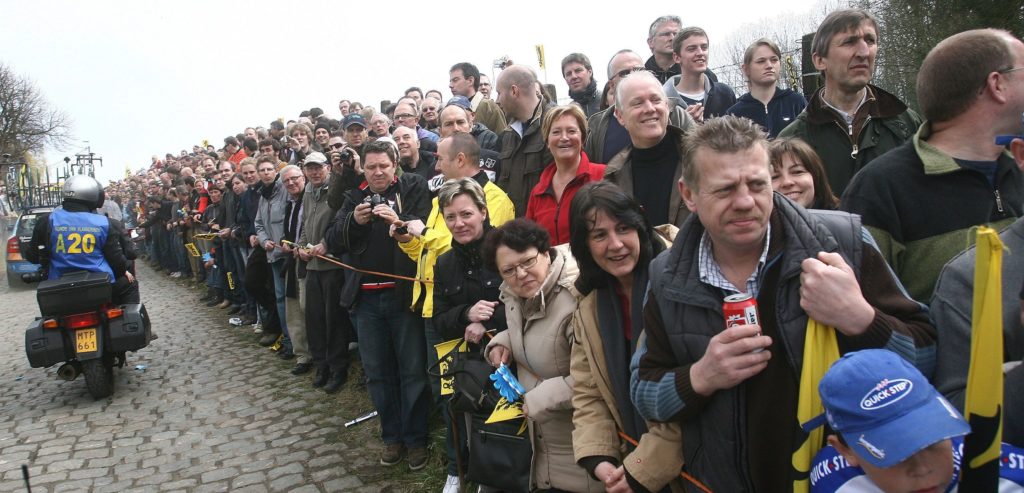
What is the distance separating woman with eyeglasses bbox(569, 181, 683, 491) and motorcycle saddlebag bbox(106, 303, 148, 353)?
616cm

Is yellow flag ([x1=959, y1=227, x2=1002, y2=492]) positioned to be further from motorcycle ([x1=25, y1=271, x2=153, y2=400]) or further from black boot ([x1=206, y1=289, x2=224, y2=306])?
black boot ([x1=206, y1=289, x2=224, y2=306])

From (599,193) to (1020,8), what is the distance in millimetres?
12497

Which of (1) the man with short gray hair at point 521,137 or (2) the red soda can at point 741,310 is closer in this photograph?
(2) the red soda can at point 741,310

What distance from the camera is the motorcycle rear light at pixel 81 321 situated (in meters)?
6.91

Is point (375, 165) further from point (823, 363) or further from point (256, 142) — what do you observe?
point (256, 142)

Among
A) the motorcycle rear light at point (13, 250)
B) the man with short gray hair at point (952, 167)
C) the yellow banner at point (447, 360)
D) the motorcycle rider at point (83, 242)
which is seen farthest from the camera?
the motorcycle rear light at point (13, 250)

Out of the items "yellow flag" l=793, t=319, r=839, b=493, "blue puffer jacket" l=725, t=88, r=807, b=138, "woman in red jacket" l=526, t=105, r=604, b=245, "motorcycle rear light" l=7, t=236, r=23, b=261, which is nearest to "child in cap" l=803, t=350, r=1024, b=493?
"yellow flag" l=793, t=319, r=839, b=493

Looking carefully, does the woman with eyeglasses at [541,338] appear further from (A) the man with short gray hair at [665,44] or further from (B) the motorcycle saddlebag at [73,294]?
(B) the motorcycle saddlebag at [73,294]

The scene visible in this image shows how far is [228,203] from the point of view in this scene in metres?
10.3

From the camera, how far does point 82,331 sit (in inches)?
273

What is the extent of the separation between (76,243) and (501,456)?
20.4 feet

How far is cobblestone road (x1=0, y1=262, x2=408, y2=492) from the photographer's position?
4.92 meters

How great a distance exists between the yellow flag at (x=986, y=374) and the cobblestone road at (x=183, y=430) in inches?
151

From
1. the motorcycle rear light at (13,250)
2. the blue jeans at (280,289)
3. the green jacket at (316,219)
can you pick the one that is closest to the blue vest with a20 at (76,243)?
the blue jeans at (280,289)
